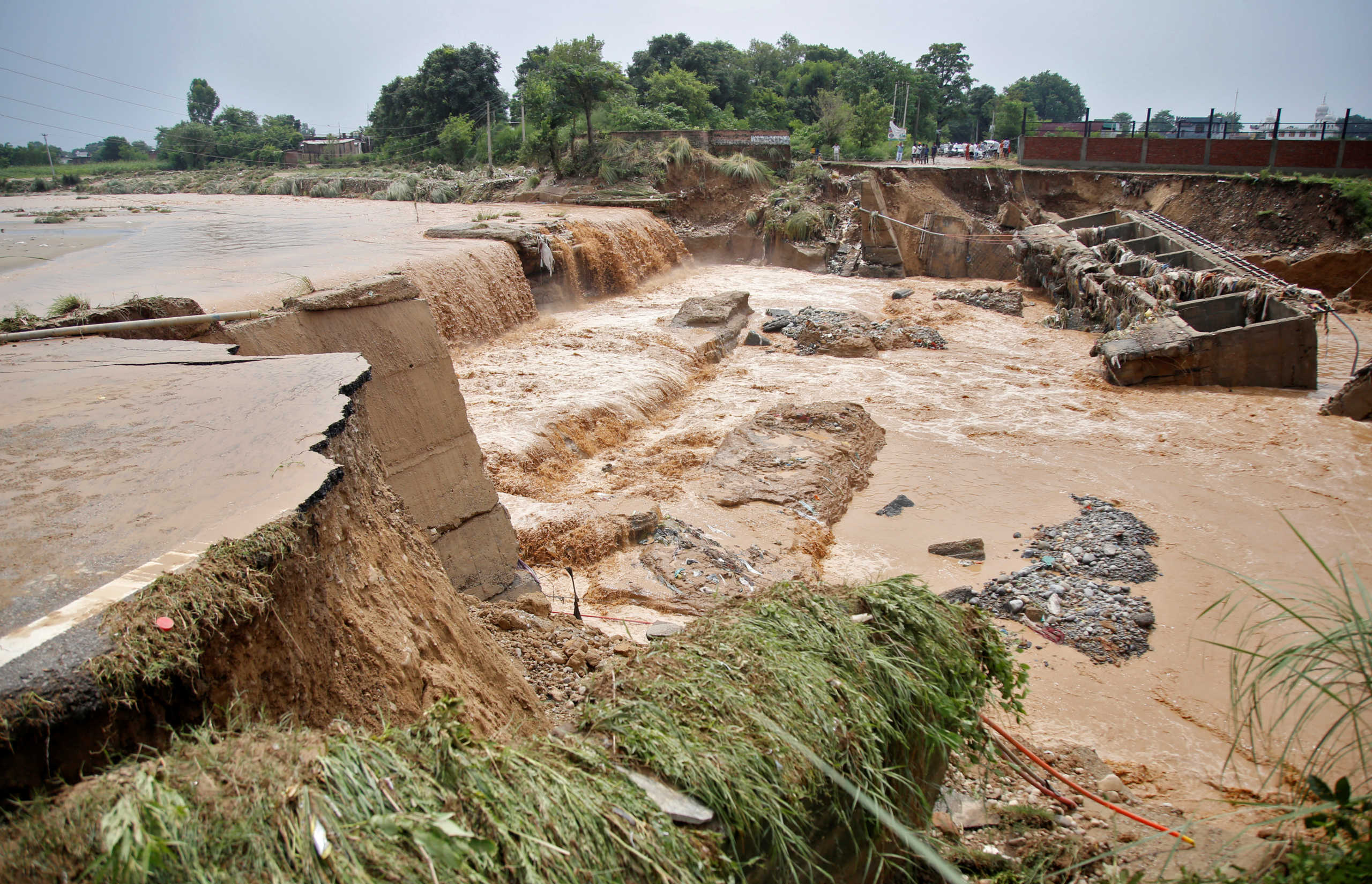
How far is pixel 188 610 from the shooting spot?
202 cm

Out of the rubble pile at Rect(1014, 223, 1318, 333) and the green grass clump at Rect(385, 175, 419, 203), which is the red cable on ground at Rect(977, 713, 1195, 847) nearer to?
the rubble pile at Rect(1014, 223, 1318, 333)

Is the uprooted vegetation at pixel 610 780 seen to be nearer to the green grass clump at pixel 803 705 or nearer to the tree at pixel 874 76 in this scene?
the green grass clump at pixel 803 705

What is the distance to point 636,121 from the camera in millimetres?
25453

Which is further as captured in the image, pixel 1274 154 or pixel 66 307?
pixel 1274 154

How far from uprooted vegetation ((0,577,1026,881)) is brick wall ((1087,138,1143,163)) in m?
26.4

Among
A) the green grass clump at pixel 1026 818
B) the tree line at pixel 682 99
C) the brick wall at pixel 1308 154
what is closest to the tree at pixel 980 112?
the tree line at pixel 682 99

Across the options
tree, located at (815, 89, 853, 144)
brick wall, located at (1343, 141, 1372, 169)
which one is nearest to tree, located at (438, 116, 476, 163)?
tree, located at (815, 89, 853, 144)

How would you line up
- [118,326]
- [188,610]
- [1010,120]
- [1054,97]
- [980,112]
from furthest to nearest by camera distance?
[1054,97], [980,112], [1010,120], [118,326], [188,610]

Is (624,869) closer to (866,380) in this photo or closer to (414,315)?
(414,315)

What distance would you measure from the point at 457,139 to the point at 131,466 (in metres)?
35.1

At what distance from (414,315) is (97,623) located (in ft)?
12.7

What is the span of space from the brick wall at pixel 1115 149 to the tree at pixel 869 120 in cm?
674

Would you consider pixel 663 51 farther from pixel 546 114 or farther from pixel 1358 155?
pixel 1358 155

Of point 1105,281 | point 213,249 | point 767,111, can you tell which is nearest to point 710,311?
point 1105,281
